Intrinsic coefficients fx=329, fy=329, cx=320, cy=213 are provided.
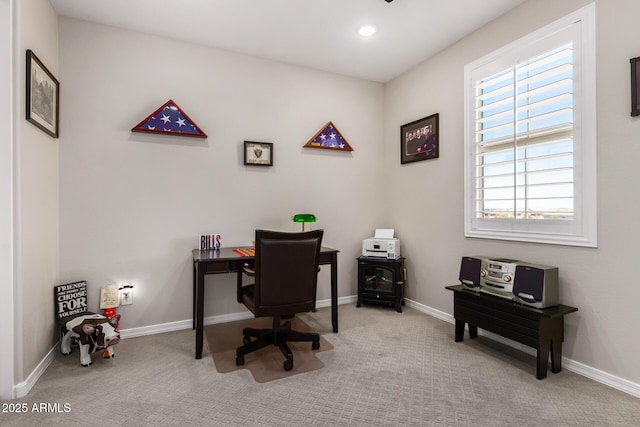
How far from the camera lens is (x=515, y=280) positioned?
2379 millimetres

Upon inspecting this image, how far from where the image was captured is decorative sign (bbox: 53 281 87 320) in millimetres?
2594

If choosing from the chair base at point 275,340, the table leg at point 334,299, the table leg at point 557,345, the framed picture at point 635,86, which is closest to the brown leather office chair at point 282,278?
the chair base at point 275,340

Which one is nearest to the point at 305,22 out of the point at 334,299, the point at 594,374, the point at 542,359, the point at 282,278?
the point at 282,278

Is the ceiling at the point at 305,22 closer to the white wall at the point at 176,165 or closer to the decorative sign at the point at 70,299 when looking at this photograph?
the white wall at the point at 176,165

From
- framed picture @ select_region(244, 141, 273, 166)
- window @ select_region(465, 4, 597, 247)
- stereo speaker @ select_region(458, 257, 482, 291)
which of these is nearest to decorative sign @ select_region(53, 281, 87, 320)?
framed picture @ select_region(244, 141, 273, 166)

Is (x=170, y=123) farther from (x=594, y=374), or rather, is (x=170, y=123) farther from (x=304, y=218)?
(x=594, y=374)

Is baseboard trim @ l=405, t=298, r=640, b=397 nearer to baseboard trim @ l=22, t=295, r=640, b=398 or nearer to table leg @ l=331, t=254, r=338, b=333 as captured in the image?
baseboard trim @ l=22, t=295, r=640, b=398

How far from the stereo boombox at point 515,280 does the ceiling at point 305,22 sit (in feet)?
6.82

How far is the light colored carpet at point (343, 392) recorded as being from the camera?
1.79 m

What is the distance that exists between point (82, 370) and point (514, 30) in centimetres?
420

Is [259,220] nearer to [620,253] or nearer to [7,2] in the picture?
[7,2]

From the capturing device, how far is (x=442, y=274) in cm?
342

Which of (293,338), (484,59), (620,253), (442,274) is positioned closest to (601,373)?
(620,253)

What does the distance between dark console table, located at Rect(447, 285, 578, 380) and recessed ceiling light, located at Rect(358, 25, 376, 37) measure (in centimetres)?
244
